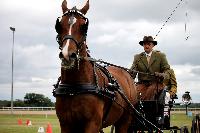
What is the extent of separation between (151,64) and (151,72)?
21 centimetres

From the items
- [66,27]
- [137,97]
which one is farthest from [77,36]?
[137,97]

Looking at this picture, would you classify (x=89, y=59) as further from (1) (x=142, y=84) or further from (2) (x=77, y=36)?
(1) (x=142, y=84)

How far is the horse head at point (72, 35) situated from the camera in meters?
6.38

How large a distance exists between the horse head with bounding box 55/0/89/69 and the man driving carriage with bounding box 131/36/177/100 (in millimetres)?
3797

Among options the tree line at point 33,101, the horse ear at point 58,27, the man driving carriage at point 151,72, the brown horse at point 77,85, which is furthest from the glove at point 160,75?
the tree line at point 33,101

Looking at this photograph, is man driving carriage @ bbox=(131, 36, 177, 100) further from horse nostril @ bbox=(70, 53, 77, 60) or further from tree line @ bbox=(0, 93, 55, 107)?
tree line @ bbox=(0, 93, 55, 107)

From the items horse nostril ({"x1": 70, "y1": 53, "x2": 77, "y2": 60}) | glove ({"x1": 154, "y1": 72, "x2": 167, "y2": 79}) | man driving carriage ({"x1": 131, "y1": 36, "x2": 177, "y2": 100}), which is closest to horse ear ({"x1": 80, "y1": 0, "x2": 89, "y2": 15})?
horse nostril ({"x1": 70, "y1": 53, "x2": 77, "y2": 60})

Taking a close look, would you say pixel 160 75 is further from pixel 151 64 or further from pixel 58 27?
pixel 58 27

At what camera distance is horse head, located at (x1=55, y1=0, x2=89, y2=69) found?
6381mm

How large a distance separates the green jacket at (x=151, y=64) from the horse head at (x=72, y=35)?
Answer: 4.06 meters

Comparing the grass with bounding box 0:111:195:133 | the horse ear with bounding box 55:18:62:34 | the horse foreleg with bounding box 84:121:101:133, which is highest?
the horse ear with bounding box 55:18:62:34

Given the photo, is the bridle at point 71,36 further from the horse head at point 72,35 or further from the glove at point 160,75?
the glove at point 160,75

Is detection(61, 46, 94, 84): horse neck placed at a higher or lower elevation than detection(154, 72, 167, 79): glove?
lower

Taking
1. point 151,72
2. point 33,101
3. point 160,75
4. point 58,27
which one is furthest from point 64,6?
point 33,101
